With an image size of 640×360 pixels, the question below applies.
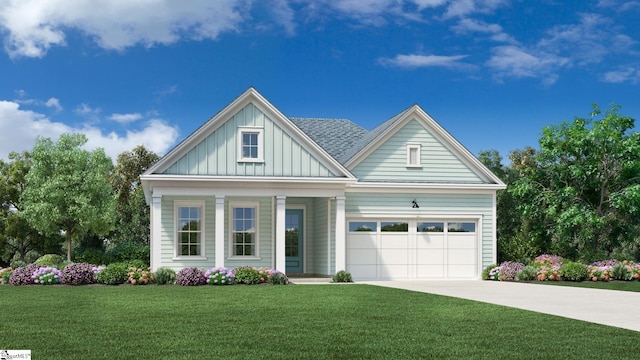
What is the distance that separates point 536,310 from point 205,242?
530 inches

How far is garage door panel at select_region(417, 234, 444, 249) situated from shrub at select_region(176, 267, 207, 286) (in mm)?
8071

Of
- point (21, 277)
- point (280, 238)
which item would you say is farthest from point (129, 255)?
point (280, 238)

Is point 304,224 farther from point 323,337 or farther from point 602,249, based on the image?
point 323,337

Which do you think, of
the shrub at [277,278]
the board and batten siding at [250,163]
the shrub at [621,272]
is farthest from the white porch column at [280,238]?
the shrub at [621,272]

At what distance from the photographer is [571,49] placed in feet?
103

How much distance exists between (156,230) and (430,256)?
9.55 m

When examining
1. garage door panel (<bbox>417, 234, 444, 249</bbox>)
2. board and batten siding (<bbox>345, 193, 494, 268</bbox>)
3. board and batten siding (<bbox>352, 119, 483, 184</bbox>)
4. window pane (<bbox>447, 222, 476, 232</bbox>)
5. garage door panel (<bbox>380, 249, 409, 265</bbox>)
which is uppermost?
board and batten siding (<bbox>352, 119, 483, 184</bbox>)

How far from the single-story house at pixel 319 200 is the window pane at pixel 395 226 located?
0.03 meters

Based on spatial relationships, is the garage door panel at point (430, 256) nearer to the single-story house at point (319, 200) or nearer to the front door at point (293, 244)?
the single-story house at point (319, 200)

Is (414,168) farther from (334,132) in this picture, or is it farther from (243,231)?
(243,231)

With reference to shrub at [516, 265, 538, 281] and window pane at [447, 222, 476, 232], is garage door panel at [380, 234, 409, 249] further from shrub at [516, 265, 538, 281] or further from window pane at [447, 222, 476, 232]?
shrub at [516, 265, 538, 281]

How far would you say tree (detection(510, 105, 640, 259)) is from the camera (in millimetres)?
28234

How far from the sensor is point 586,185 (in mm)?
29609

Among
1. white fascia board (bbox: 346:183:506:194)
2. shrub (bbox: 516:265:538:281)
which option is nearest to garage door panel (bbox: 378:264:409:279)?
white fascia board (bbox: 346:183:506:194)
